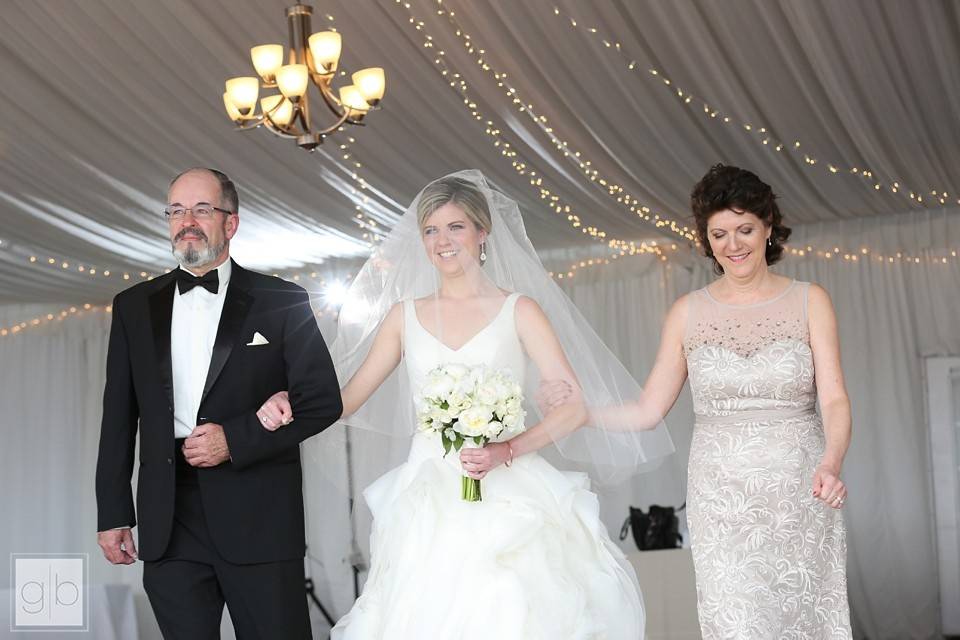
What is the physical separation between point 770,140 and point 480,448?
436 centimetres

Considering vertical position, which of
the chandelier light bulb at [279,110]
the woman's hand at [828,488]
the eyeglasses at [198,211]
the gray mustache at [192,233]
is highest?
the chandelier light bulb at [279,110]

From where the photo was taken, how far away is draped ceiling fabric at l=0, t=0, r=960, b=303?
5.77 m

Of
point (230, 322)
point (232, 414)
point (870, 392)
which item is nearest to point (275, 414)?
point (232, 414)

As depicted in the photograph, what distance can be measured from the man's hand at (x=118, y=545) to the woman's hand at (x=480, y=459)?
96 centimetres

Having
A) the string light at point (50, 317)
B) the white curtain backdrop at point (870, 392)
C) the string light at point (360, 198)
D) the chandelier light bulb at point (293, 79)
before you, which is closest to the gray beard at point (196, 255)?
the chandelier light bulb at point (293, 79)

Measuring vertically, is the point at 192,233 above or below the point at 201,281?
above

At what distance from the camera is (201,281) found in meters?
3.44

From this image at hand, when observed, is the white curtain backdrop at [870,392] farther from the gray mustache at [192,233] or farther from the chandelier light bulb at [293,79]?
the gray mustache at [192,233]

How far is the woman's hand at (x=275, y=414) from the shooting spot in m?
3.24

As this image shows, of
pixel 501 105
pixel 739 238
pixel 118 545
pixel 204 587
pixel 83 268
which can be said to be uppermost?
pixel 501 105

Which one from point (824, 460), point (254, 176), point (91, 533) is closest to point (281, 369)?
point (824, 460)

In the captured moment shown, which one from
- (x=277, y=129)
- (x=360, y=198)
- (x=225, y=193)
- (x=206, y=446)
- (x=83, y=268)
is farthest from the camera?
(x=83, y=268)

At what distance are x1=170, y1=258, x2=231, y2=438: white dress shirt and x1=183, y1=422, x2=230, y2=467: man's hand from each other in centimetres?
12

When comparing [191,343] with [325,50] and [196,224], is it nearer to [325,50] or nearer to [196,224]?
[196,224]
